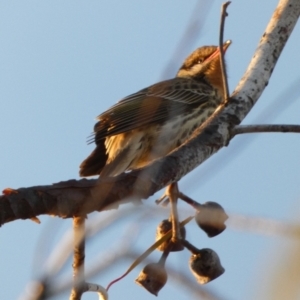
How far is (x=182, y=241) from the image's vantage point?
3.21 m

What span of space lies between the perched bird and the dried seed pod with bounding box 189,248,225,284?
7.79 feet

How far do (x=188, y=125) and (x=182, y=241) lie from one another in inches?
130

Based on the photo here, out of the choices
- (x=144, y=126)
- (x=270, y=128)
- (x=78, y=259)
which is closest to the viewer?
(x=78, y=259)

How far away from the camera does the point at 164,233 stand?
3.32 m

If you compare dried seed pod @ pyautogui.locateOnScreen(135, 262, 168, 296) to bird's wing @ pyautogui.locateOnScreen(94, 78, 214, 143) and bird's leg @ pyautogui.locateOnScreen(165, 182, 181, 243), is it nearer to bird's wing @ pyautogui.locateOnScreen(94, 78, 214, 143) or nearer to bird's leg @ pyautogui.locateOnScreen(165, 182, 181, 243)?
bird's leg @ pyautogui.locateOnScreen(165, 182, 181, 243)

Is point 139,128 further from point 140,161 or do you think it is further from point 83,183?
point 83,183

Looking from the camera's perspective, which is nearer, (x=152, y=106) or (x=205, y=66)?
(x=152, y=106)

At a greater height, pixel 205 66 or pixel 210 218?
pixel 205 66

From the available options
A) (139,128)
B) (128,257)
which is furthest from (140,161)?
(128,257)

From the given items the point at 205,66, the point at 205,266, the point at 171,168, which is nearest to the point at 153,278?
the point at 205,266

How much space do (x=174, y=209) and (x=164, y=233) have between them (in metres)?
0.16

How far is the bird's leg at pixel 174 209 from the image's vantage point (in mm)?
3174

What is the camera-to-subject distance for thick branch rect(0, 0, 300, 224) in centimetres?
239

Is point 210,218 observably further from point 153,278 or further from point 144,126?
point 144,126
